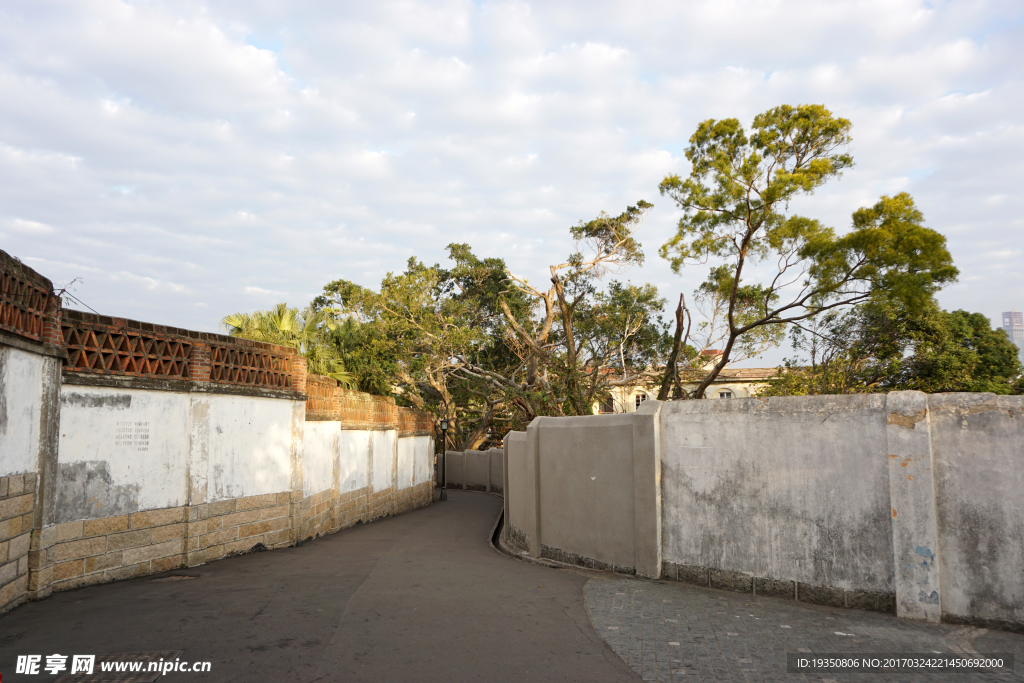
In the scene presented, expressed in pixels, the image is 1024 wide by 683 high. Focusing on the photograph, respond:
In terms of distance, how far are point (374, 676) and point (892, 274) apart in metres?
15.8

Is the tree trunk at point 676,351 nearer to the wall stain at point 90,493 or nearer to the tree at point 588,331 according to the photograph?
the tree at point 588,331

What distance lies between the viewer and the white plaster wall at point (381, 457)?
1711cm

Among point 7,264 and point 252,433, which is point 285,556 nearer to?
point 252,433

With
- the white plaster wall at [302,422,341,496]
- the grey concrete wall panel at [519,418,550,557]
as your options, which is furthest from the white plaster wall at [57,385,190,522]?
the grey concrete wall panel at [519,418,550,557]

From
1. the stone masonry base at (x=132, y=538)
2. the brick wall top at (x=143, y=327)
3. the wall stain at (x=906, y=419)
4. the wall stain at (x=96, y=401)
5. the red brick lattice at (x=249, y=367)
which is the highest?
the brick wall top at (x=143, y=327)

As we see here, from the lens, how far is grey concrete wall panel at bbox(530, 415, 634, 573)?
28.3 feet

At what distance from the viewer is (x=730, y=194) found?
17.2 m

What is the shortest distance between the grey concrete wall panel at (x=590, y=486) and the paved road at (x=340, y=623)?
1.93 feet

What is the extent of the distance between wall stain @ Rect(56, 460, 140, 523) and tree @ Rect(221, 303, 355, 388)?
35.1ft

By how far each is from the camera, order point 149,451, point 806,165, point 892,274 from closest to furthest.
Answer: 1. point 149,451
2. point 892,274
3. point 806,165

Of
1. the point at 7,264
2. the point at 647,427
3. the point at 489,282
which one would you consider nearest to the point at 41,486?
the point at 7,264

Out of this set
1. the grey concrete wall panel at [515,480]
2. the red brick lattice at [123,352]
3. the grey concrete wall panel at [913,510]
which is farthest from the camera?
the grey concrete wall panel at [515,480]

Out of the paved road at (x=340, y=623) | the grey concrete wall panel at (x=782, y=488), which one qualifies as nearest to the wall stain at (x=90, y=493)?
the paved road at (x=340, y=623)

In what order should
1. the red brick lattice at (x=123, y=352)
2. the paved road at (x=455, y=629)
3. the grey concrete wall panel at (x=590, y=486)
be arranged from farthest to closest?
the grey concrete wall panel at (x=590, y=486), the red brick lattice at (x=123, y=352), the paved road at (x=455, y=629)
